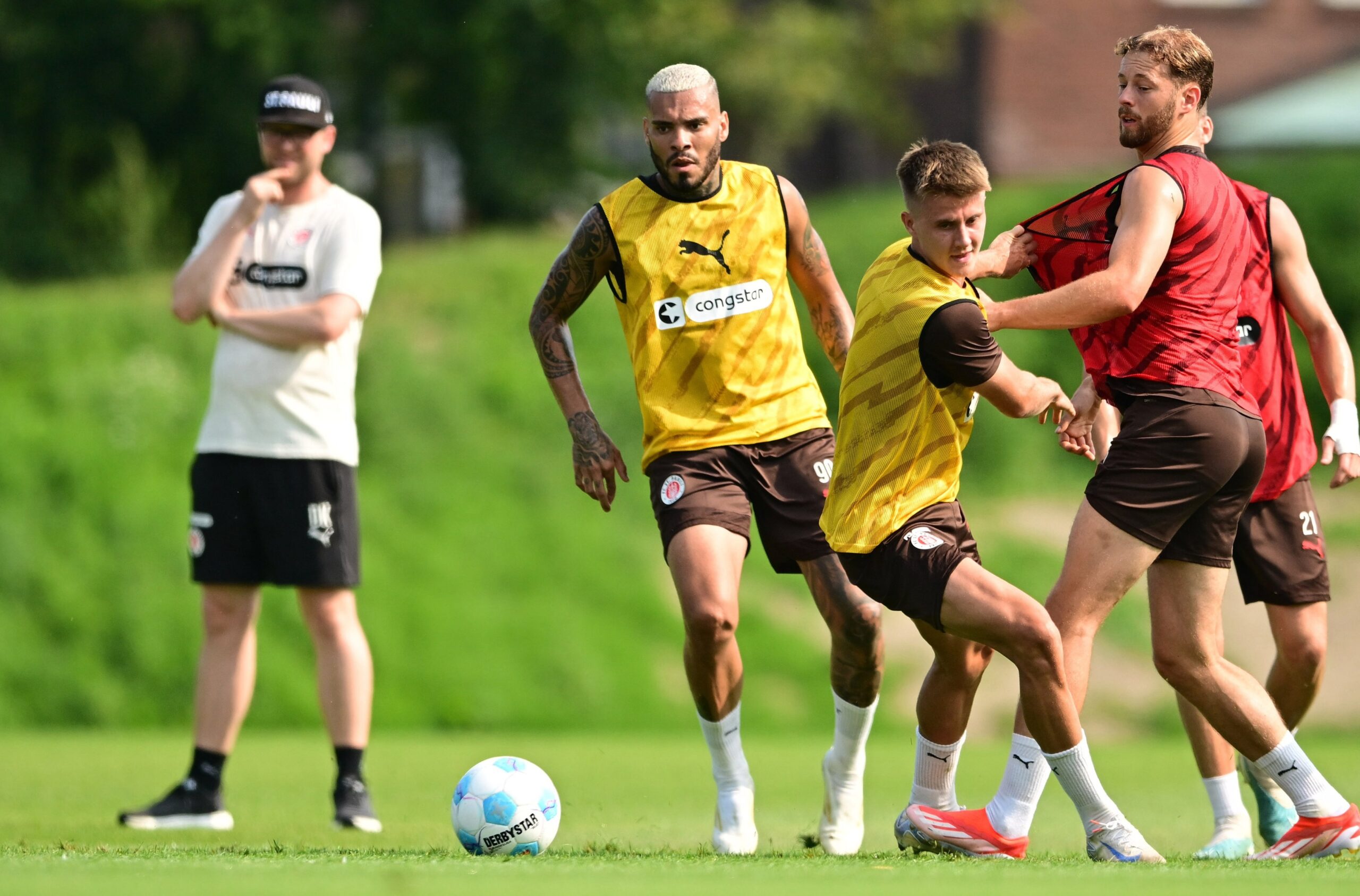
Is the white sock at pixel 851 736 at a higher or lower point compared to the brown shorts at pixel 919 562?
lower

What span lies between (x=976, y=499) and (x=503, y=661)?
501 cm

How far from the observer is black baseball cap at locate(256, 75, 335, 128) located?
7340mm

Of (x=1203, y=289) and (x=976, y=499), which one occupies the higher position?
(x=1203, y=289)

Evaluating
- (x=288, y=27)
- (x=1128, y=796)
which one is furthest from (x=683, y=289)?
(x=288, y=27)

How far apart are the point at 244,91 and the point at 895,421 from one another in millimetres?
17696

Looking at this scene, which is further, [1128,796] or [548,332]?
[1128,796]

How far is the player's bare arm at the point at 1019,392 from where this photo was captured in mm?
5496

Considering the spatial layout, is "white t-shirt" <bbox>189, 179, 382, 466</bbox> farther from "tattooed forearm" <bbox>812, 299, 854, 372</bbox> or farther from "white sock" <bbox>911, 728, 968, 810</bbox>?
"white sock" <bbox>911, 728, 968, 810</bbox>

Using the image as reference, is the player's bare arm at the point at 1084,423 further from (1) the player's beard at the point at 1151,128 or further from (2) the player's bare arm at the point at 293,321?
(2) the player's bare arm at the point at 293,321

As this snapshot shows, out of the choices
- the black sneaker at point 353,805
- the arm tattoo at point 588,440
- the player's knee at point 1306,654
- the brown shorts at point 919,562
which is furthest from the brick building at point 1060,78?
the brown shorts at point 919,562

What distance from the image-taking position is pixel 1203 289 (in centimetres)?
565

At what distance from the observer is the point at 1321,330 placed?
249 inches

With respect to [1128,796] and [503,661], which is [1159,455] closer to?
[1128,796]

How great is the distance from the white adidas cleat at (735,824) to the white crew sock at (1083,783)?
1.16 m
